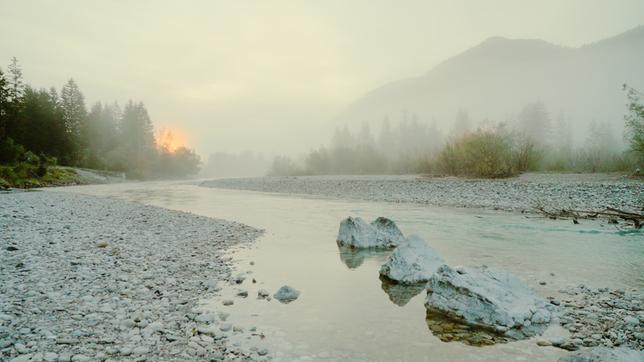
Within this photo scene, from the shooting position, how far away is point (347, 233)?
13.0 m

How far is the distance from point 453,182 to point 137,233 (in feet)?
89.4

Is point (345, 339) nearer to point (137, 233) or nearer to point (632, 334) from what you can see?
point (632, 334)

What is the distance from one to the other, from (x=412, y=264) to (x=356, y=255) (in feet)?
9.59

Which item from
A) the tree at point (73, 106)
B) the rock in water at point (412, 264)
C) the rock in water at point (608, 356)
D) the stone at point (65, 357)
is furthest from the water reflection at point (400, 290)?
the tree at point (73, 106)

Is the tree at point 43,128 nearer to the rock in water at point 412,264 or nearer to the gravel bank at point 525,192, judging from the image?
the gravel bank at point 525,192

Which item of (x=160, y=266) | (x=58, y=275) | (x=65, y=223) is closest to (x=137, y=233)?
(x=65, y=223)

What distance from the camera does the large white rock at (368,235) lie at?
42.0 ft

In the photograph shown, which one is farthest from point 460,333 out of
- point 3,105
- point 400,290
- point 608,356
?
point 3,105

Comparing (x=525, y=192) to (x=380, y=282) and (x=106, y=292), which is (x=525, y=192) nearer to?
(x=380, y=282)

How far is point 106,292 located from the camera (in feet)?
23.2

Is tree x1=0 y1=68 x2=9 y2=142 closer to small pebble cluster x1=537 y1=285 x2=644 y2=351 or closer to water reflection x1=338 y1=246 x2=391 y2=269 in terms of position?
water reflection x1=338 y1=246 x2=391 y2=269

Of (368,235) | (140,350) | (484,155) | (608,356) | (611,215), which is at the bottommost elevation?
(140,350)

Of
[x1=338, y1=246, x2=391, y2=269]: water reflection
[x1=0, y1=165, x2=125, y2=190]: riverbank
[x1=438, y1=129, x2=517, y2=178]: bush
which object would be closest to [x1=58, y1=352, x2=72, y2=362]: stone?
[x1=338, y1=246, x2=391, y2=269]: water reflection

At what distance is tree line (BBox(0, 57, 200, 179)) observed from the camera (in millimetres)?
51594
